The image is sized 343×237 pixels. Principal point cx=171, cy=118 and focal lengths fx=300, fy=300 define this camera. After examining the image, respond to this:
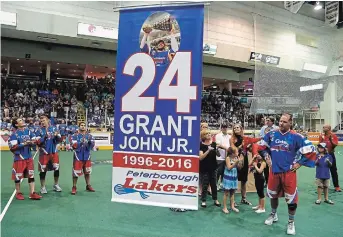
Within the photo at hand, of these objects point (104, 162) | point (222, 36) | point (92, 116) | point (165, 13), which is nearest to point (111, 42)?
point (92, 116)

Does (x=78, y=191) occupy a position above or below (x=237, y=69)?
below

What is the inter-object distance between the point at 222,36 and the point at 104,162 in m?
14.2

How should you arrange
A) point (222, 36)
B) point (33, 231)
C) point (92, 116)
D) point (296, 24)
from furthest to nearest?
point (296, 24) → point (222, 36) → point (92, 116) → point (33, 231)

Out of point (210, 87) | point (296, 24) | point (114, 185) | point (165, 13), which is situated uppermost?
point (296, 24)

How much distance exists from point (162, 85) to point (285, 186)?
312cm

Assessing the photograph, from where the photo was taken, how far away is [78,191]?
6.56 meters

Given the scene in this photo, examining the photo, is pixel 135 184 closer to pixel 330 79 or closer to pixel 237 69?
pixel 330 79

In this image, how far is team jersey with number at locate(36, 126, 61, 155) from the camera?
6.16 metres

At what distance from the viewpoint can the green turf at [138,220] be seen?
4.12 metres

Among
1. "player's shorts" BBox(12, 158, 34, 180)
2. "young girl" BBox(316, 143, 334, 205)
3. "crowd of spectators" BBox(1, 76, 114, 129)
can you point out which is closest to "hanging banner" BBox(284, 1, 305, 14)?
"crowd of spectators" BBox(1, 76, 114, 129)

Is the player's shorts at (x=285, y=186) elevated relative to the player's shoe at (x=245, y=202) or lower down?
elevated

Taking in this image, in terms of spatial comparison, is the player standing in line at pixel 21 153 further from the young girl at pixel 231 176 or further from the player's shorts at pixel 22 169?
the young girl at pixel 231 176

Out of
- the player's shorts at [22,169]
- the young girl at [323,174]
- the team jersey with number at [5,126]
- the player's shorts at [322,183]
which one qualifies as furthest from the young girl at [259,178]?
the team jersey with number at [5,126]

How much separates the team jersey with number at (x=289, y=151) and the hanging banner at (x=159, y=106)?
8.97ft
